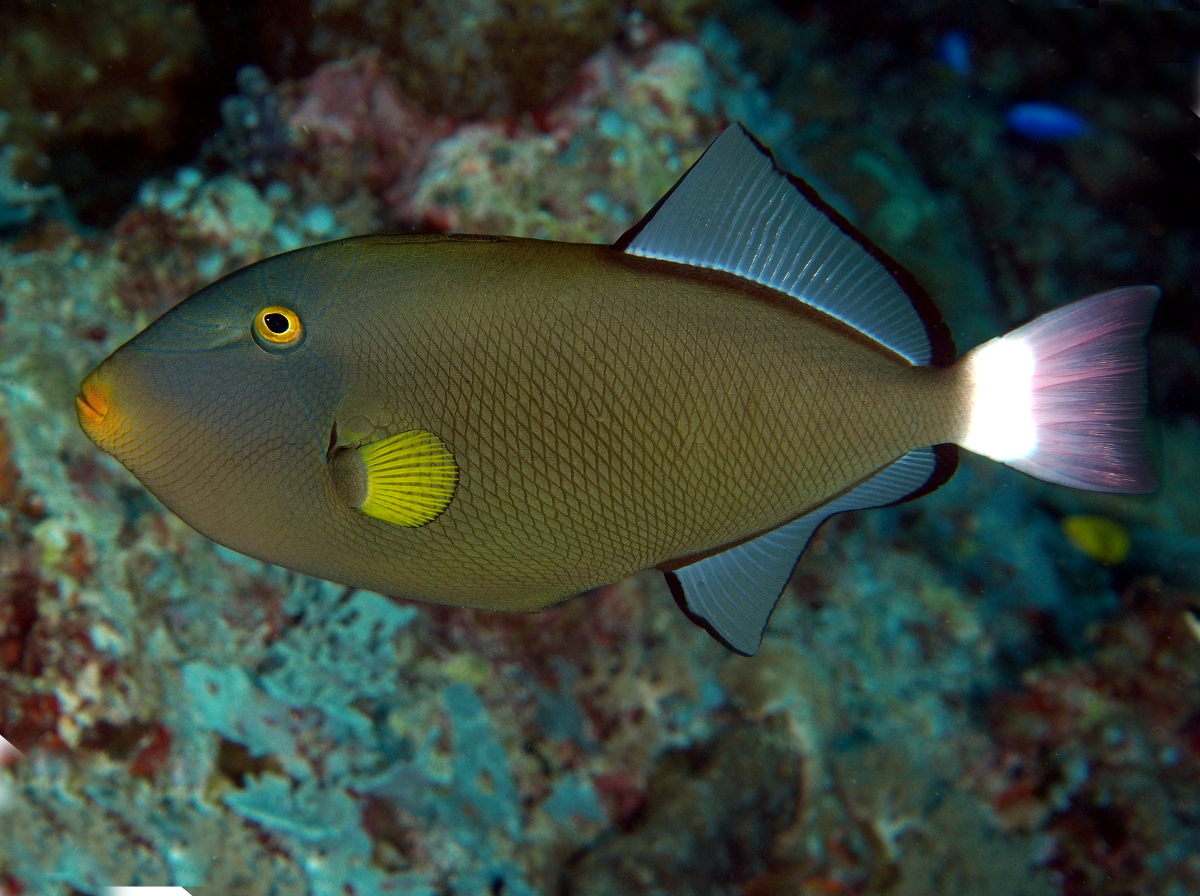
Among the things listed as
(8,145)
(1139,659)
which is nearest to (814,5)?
(1139,659)

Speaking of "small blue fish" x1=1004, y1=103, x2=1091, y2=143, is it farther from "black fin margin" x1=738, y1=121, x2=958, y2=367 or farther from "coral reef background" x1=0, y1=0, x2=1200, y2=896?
"black fin margin" x1=738, y1=121, x2=958, y2=367

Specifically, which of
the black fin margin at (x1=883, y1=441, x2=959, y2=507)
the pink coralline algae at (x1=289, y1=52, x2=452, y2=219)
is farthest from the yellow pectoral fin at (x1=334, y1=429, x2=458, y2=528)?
the pink coralline algae at (x1=289, y1=52, x2=452, y2=219)

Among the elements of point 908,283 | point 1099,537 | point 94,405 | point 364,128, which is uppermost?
point 364,128

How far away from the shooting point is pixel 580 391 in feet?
4.31

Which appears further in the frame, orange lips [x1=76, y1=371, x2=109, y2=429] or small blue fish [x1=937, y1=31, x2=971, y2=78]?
small blue fish [x1=937, y1=31, x2=971, y2=78]

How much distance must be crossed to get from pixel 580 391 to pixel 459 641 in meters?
1.75

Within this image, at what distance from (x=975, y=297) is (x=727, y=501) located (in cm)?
358

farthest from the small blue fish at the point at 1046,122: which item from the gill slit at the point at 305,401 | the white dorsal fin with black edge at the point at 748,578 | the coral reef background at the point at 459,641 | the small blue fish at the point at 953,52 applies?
the gill slit at the point at 305,401

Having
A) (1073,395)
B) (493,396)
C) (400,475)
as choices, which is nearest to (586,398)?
(493,396)

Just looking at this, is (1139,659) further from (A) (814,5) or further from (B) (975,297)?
(A) (814,5)

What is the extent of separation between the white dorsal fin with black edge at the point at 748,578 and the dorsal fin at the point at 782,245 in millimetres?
354

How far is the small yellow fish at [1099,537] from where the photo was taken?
12.2ft

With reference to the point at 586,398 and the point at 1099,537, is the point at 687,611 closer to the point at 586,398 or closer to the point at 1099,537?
the point at 586,398

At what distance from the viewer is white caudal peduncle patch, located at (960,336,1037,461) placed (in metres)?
1.38
